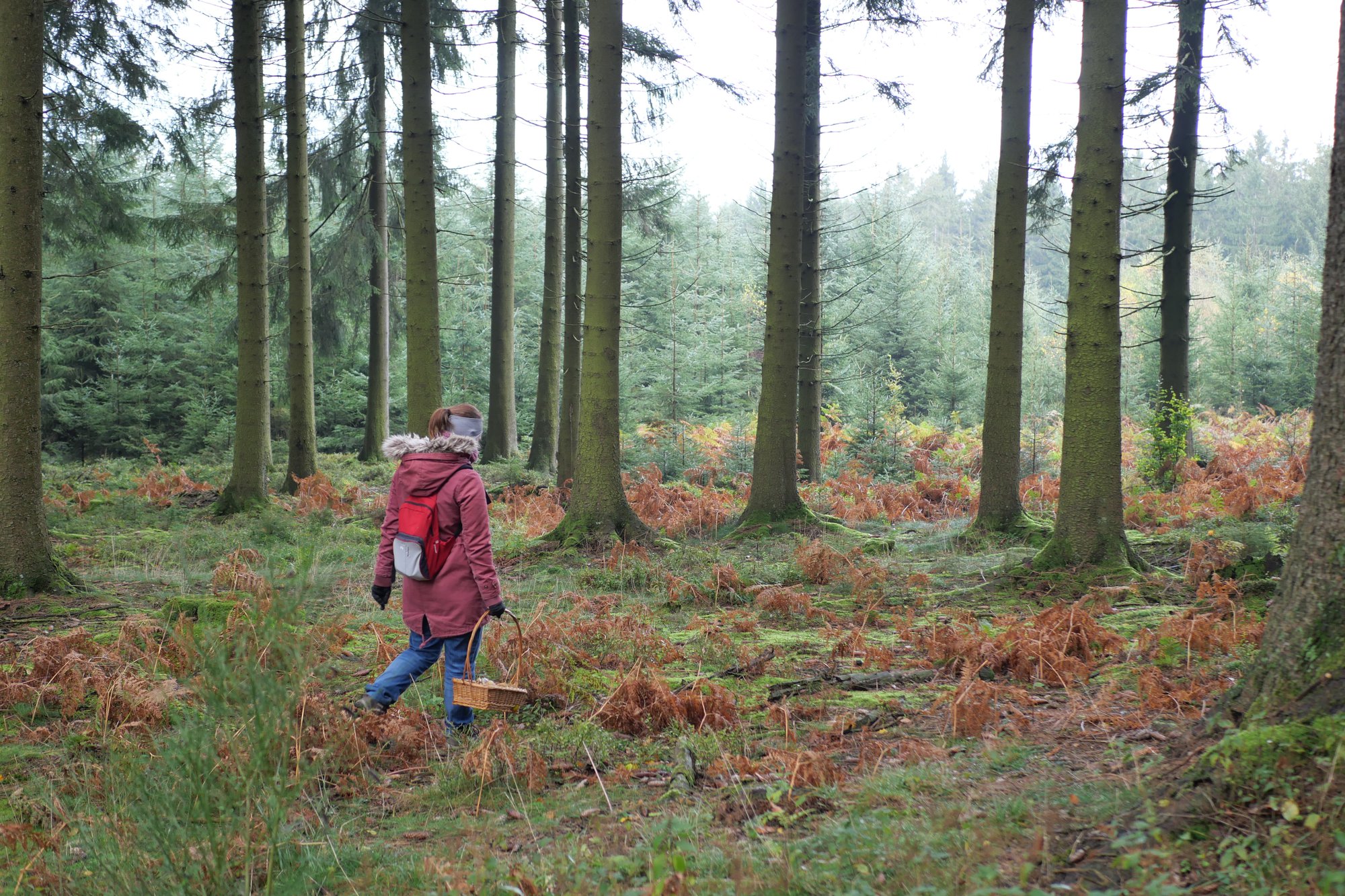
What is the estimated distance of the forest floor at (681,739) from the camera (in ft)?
8.91

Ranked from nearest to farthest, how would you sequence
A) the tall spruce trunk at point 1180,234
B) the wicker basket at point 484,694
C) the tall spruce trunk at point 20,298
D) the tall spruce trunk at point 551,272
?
the wicker basket at point 484,694, the tall spruce trunk at point 20,298, the tall spruce trunk at point 1180,234, the tall spruce trunk at point 551,272

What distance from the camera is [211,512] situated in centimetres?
1255

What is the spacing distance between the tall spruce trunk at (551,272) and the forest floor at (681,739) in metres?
9.03

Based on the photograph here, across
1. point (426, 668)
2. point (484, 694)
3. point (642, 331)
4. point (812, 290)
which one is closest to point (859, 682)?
point (484, 694)

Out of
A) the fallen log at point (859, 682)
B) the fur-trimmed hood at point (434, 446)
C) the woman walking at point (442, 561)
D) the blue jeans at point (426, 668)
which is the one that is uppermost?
the fur-trimmed hood at point (434, 446)

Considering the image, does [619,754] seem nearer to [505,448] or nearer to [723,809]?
[723,809]

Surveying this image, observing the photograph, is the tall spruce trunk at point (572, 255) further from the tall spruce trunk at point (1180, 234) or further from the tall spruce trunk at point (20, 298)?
the tall spruce trunk at point (1180, 234)

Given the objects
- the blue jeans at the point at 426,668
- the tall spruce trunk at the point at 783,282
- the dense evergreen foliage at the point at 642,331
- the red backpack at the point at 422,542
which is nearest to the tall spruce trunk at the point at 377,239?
the dense evergreen foliage at the point at 642,331

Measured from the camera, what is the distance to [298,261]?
15.0m

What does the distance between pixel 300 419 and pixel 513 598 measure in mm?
8636

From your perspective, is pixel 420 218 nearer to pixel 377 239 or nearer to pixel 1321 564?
pixel 377 239

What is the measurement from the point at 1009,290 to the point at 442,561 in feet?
→ 26.5

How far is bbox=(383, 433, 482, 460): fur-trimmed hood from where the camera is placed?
16.3ft

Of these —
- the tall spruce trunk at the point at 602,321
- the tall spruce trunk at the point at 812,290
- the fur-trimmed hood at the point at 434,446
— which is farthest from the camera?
the tall spruce trunk at the point at 812,290
